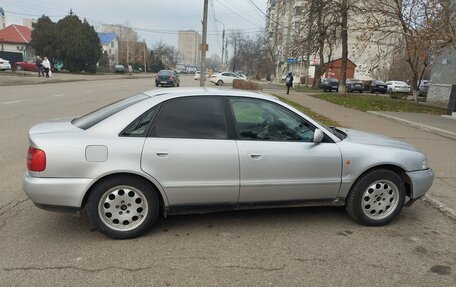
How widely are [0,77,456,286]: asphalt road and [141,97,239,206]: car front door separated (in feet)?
1.54

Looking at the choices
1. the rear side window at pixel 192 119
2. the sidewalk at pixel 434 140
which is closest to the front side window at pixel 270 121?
the rear side window at pixel 192 119

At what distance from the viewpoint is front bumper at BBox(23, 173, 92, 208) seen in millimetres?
3568

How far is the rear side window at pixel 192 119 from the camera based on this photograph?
12.7 feet

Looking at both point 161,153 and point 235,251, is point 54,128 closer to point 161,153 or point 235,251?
point 161,153

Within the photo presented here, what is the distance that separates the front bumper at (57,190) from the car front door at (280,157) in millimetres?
1570

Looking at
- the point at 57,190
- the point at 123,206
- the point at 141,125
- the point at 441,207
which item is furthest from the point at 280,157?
the point at 441,207

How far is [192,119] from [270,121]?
0.88 metres

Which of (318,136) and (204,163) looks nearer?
(204,163)

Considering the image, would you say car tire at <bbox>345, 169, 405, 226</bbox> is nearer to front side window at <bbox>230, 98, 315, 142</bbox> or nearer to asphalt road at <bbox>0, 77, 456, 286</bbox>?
asphalt road at <bbox>0, 77, 456, 286</bbox>

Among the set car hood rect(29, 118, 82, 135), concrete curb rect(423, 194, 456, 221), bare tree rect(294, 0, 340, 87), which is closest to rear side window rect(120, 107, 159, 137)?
car hood rect(29, 118, 82, 135)

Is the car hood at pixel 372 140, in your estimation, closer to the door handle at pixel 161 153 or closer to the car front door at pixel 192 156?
the car front door at pixel 192 156

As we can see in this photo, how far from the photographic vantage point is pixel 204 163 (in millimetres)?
3809

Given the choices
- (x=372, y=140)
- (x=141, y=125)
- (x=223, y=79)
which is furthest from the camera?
(x=223, y=79)

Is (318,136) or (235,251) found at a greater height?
(318,136)
